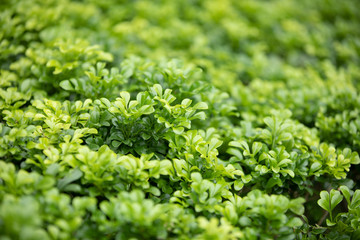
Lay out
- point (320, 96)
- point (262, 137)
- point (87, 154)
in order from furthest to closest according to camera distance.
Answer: point (320, 96) < point (262, 137) < point (87, 154)

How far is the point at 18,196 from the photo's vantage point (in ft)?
5.48

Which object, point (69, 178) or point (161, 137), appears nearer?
point (69, 178)

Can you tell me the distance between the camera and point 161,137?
2.19 meters

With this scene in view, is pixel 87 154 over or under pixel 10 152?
over

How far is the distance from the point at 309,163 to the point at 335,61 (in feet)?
8.68

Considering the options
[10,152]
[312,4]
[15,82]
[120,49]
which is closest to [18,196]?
[10,152]

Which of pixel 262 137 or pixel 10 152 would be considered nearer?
pixel 10 152

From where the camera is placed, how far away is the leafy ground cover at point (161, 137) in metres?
1.67

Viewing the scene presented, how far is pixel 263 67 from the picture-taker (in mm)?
3779

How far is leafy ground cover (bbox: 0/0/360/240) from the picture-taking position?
5.47 ft

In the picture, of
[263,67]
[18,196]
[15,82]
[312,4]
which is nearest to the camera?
[18,196]

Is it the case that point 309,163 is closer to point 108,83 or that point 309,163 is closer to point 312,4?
point 108,83

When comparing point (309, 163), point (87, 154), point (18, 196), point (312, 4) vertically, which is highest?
point (312, 4)

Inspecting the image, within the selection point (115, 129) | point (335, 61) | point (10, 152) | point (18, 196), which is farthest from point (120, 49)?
point (335, 61)
